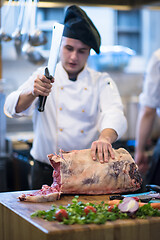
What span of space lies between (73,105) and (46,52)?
2121 millimetres

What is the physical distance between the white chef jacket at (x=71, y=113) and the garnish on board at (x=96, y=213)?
30.9 inches

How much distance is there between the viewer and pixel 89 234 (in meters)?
1.47

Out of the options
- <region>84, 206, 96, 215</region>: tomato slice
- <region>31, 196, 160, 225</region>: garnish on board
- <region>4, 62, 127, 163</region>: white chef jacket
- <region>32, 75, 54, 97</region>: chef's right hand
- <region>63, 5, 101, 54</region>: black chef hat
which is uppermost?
<region>63, 5, 101, 54</region>: black chef hat

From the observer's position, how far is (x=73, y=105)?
8.19 feet

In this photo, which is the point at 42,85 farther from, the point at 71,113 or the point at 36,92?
the point at 71,113

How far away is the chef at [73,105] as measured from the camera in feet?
7.79

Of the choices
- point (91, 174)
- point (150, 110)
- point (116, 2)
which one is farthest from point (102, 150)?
point (116, 2)

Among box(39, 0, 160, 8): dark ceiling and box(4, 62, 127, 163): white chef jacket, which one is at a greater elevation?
box(39, 0, 160, 8): dark ceiling

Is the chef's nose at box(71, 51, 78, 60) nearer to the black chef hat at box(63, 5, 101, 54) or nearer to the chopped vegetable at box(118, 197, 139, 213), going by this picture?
the black chef hat at box(63, 5, 101, 54)

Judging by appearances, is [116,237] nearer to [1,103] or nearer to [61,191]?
[61,191]

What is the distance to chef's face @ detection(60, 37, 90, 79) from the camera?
2391mm

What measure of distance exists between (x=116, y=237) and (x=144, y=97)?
1938mm

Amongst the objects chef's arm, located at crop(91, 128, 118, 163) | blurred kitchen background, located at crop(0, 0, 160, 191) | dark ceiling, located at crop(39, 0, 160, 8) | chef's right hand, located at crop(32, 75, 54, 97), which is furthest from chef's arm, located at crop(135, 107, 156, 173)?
chef's right hand, located at crop(32, 75, 54, 97)

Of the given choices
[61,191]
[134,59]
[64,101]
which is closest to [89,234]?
[61,191]
